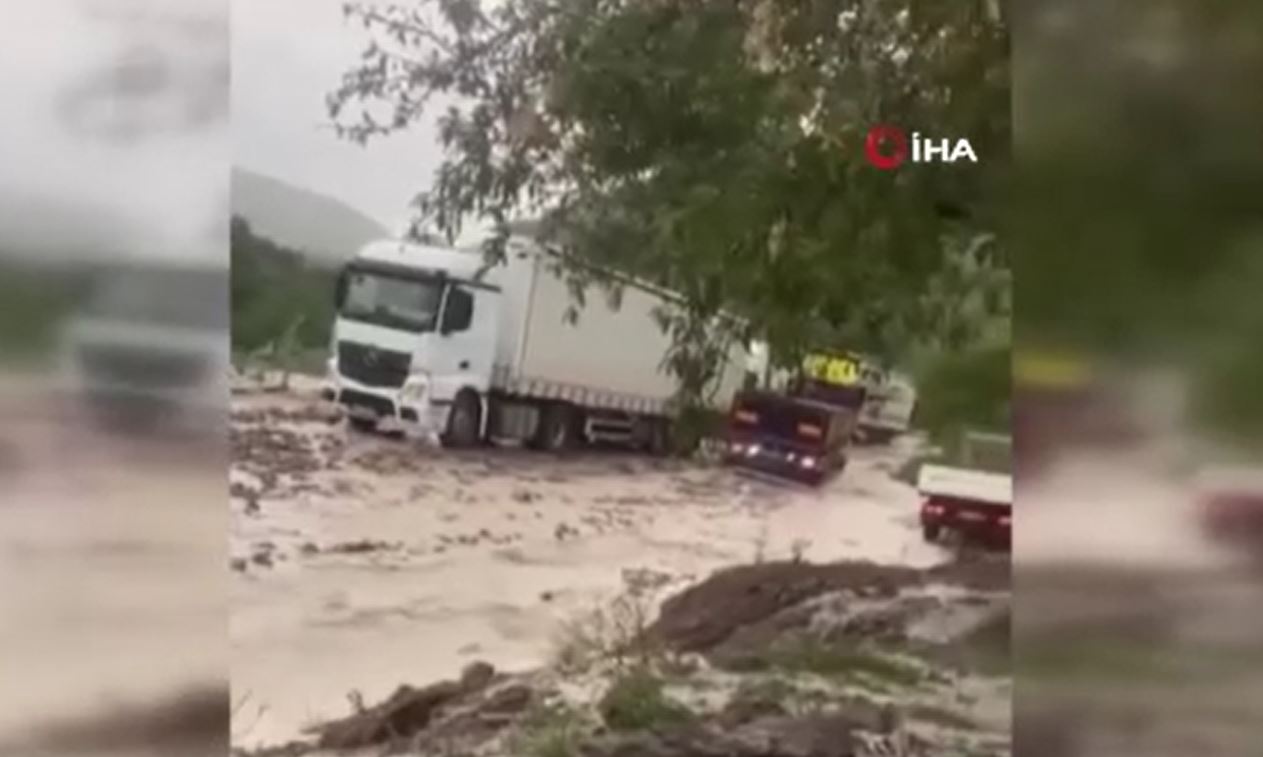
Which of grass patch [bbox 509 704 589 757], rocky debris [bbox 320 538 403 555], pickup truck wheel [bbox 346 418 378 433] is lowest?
grass patch [bbox 509 704 589 757]

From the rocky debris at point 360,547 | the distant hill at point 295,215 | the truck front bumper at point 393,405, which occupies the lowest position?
the rocky debris at point 360,547

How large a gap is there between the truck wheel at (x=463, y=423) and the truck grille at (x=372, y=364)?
47 mm

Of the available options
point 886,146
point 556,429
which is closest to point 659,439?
point 556,429

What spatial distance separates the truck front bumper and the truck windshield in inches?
1.8

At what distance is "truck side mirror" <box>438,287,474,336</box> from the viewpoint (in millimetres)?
1289

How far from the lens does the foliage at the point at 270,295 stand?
1.26m

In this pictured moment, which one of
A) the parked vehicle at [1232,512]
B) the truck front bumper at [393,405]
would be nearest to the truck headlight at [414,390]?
the truck front bumper at [393,405]

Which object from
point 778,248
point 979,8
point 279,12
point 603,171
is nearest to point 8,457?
point 279,12

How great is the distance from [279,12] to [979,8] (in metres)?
0.54

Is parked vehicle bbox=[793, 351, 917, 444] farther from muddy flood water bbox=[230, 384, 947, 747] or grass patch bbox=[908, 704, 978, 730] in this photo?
grass patch bbox=[908, 704, 978, 730]

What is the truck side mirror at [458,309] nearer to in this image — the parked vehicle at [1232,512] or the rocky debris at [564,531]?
the rocky debris at [564,531]

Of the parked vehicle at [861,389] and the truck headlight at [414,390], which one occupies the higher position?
the parked vehicle at [861,389]

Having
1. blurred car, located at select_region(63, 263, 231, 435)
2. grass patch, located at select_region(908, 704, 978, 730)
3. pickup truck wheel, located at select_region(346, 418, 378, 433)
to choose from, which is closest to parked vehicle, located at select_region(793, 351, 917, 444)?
grass patch, located at select_region(908, 704, 978, 730)

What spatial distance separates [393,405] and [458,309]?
0.30 ft
